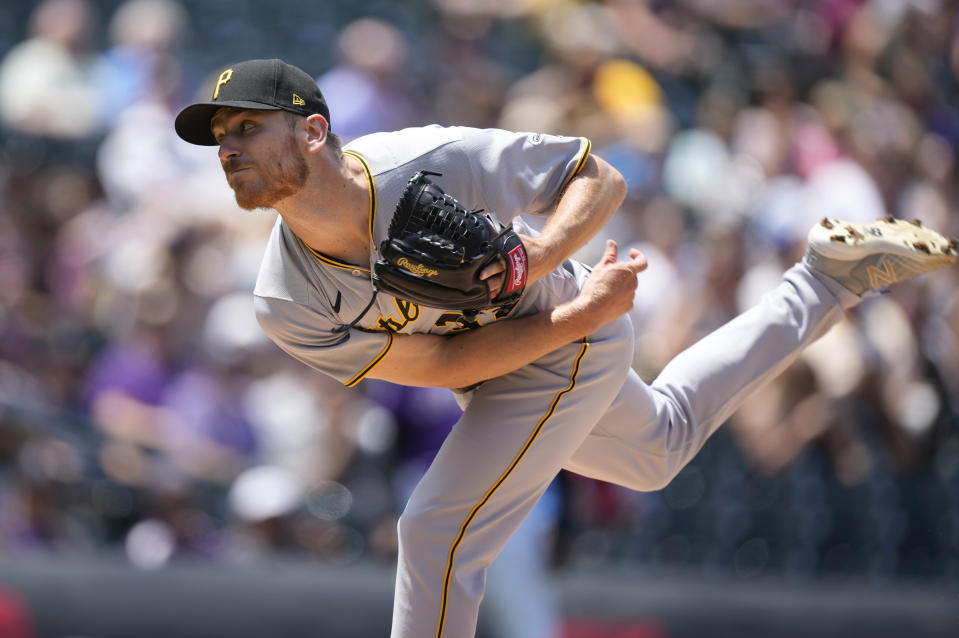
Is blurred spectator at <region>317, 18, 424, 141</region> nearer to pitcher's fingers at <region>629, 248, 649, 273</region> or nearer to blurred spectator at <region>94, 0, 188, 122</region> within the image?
blurred spectator at <region>94, 0, 188, 122</region>

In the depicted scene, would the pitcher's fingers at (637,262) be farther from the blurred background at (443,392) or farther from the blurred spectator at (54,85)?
the blurred spectator at (54,85)

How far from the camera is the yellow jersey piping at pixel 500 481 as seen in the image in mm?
3650

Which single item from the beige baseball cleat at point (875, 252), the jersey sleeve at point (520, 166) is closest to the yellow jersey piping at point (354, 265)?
the jersey sleeve at point (520, 166)

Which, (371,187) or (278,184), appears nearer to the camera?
(278,184)

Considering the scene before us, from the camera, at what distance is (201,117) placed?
3539 millimetres

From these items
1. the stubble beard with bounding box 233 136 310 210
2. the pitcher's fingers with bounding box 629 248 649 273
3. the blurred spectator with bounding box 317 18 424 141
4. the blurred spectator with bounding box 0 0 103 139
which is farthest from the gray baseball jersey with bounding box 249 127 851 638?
the blurred spectator with bounding box 0 0 103 139

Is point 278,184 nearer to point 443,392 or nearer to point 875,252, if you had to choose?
point 875,252

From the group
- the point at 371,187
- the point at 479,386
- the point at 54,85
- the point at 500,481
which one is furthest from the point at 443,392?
the point at 54,85

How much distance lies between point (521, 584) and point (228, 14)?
17.6 ft

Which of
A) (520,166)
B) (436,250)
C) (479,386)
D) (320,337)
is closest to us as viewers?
(436,250)

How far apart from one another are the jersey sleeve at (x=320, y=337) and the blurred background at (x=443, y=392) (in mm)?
2295

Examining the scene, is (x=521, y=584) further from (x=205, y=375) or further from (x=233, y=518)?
(x=205, y=375)

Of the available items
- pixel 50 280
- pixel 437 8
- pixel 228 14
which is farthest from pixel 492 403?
pixel 228 14

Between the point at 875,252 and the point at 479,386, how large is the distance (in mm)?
1374
